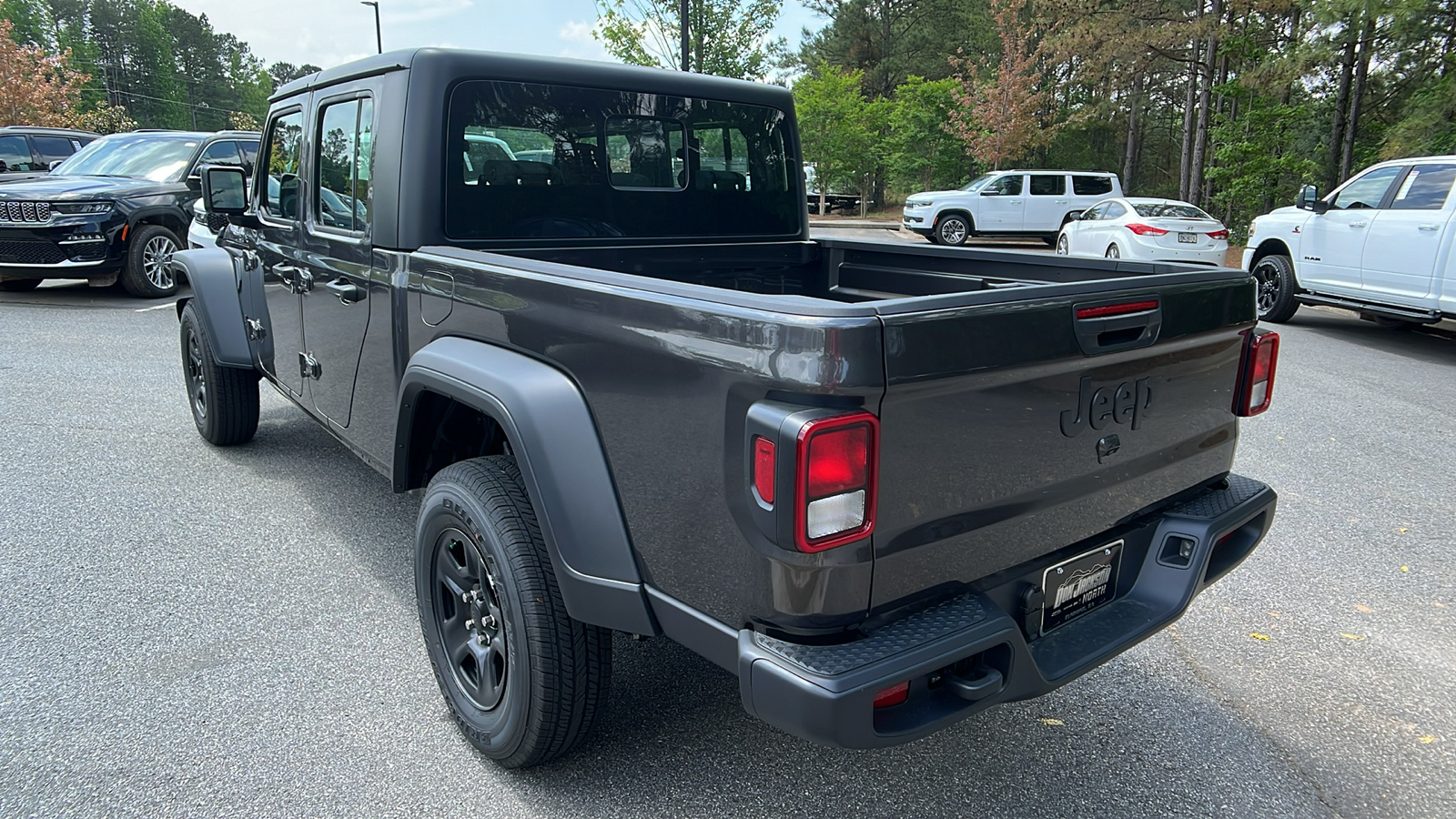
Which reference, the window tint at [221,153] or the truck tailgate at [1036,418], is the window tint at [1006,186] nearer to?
the window tint at [221,153]

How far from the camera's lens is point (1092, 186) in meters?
24.0

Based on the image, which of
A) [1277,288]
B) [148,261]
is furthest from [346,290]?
[1277,288]

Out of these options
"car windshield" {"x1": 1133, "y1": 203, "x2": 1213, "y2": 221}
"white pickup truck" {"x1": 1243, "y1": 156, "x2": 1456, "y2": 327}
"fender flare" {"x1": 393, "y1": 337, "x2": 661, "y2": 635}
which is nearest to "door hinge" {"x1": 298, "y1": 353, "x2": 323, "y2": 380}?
"fender flare" {"x1": 393, "y1": 337, "x2": 661, "y2": 635}

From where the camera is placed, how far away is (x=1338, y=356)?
9.08 m

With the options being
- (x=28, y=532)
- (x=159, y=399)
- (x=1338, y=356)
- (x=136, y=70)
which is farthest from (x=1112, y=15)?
(x=136, y=70)

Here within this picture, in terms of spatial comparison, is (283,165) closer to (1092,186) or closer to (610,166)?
(610,166)

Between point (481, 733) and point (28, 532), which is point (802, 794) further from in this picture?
point (28, 532)

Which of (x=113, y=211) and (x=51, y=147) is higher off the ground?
(x=51, y=147)

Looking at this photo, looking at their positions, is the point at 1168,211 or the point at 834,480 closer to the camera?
the point at 834,480

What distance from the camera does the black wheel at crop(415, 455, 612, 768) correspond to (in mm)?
2361

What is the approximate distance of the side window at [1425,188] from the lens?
868 cm

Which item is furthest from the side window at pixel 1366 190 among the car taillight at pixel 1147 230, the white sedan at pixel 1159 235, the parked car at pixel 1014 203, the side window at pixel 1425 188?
the parked car at pixel 1014 203

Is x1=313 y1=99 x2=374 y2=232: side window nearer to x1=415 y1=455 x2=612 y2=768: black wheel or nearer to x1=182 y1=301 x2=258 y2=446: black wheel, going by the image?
x1=415 y1=455 x2=612 y2=768: black wheel

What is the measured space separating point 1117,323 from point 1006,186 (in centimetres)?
2311
